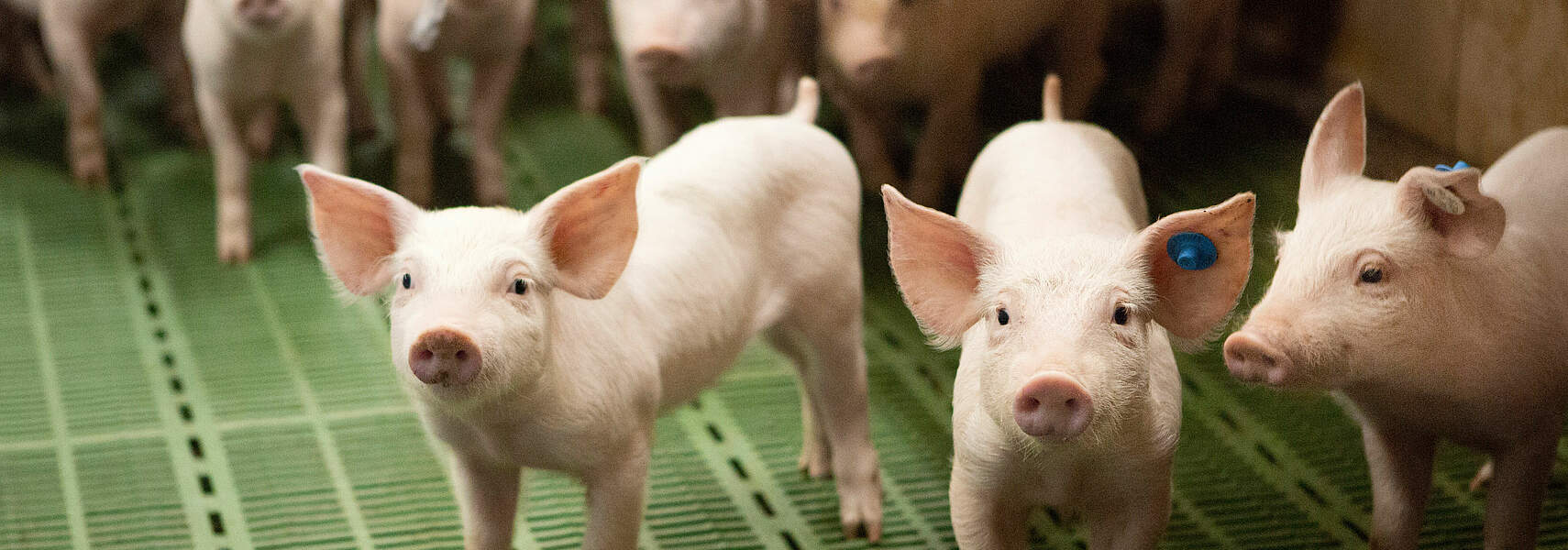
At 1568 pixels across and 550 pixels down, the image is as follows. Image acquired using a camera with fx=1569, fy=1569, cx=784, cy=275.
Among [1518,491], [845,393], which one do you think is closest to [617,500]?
[845,393]

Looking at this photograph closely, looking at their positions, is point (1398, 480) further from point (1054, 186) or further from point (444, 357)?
point (444, 357)

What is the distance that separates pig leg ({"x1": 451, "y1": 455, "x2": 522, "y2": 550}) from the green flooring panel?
0.26m

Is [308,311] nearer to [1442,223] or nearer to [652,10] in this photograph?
[652,10]

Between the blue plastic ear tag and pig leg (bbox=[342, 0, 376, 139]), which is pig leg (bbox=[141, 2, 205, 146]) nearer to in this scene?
pig leg (bbox=[342, 0, 376, 139])

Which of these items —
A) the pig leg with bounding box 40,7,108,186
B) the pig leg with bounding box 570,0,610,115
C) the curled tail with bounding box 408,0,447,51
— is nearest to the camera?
the curled tail with bounding box 408,0,447,51

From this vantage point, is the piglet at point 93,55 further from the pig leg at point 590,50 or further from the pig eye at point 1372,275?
the pig eye at point 1372,275

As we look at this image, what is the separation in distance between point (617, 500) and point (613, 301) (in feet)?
1.18

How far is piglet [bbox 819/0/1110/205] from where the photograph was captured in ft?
14.3

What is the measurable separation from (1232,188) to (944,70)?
3.03 ft

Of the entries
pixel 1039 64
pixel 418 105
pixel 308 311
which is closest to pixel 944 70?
pixel 1039 64

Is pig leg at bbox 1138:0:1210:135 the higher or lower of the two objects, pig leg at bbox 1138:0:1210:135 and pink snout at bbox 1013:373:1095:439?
the higher

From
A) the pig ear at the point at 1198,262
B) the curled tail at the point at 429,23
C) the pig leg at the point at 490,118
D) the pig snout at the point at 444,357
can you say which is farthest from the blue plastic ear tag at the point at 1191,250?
the pig leg at the point at 490,118

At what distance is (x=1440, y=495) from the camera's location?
3523 millimetres

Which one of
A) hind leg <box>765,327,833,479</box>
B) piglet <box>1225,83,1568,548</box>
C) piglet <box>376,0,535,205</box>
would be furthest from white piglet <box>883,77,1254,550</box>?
piglet <box>376,0,535,205</box>
